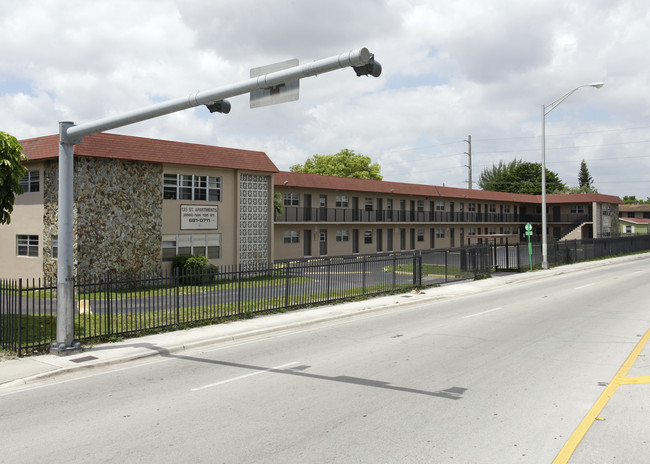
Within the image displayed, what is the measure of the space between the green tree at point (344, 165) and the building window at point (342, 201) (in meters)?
31.0

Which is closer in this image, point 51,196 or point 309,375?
point 309,375

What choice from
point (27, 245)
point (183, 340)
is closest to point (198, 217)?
Answer: point (27, 245)

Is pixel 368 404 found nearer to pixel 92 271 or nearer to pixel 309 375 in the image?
pixel 309 375

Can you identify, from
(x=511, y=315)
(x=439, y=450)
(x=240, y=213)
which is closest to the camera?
(x=439, y=450)

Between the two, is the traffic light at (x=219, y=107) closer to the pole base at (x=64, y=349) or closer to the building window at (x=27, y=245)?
the pole base at (x=64, y=349)

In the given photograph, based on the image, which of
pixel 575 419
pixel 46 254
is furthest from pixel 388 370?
pixel 46 254

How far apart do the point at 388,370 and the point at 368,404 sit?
1.92 meters

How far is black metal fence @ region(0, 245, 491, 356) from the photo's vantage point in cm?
1148

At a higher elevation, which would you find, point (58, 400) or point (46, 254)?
point (46, 254)

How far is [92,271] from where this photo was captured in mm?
22250

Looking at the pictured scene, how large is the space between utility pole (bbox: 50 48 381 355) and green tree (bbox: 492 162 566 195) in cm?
9622

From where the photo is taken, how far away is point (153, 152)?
79.3 feet

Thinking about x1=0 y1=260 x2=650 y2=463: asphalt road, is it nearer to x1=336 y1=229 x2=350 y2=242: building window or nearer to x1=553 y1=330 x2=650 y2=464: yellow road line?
x1=553 y1=330 x2=650 y2=464: yellow road line

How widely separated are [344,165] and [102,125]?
66.4 m
